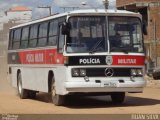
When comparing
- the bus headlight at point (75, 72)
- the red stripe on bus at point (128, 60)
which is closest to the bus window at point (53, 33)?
the bus headlight at point (75, 72)

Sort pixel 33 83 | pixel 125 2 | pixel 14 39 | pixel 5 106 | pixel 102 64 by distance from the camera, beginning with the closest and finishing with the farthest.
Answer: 1. pixel 102 64
2. pixel 5 106
3. pixel 33 83
4. pixel 14 39
5. pixel 125 2

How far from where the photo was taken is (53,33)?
59.8 ft

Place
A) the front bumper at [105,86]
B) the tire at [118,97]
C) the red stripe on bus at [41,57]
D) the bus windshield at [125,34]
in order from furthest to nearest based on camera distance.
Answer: the tire at [118,97], the red stripe on bus at [41,57], the bus windshield at [125,34], the front bumper at [105,86]

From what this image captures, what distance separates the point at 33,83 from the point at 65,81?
453cm

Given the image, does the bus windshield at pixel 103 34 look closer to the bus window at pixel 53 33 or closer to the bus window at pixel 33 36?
the bus window at pixel 53 33

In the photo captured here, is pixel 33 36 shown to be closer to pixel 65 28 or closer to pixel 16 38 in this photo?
pixel 16 38

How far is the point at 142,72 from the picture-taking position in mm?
17109

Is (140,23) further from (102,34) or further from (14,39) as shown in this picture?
(14,39)

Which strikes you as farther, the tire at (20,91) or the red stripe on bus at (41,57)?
the tire at (20,91)

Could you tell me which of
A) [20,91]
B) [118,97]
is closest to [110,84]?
[118,97]

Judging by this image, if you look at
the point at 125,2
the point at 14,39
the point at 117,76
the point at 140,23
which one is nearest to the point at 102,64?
the point at 117,76

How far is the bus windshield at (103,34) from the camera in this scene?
651 inches

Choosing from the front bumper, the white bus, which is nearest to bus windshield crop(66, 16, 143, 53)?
the white bus

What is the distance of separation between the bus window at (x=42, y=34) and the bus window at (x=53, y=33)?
0.53m
